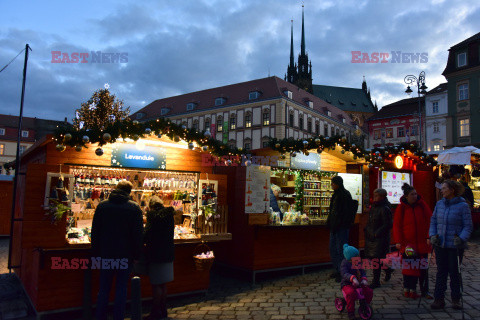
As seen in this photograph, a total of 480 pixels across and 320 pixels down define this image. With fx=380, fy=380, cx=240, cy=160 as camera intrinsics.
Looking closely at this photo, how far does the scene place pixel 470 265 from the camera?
830 centimetres

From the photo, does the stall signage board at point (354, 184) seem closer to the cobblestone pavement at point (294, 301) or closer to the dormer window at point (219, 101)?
the cobblestone pavement at point (294, 301)

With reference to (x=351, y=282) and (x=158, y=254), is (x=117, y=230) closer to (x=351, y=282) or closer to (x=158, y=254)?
(x=158, y=254)

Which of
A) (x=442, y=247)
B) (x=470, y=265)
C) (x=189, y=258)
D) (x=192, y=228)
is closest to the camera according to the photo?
(x=442, y=247)

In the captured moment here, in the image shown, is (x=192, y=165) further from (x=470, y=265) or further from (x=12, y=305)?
(x=470, y=265)

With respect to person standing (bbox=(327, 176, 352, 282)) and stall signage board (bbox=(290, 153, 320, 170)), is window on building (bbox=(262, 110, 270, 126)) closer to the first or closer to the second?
stall signage board (bbox=(290, 153, 320, 170))

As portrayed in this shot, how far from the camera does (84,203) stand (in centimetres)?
662

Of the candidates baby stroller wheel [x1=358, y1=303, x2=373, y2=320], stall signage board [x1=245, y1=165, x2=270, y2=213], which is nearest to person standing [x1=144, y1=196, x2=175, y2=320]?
baby stroller wheel [x1=358, y1=303, x2=373, y2=320]

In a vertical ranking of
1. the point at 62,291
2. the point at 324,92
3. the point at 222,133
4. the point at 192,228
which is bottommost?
the point at 62,291

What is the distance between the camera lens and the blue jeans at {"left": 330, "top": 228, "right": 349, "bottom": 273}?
23.3ft

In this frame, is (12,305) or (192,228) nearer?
(12,305)

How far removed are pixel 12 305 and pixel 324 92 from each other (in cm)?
7745

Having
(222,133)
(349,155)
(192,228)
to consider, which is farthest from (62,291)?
(222,133)

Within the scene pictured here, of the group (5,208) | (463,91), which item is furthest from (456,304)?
(463,91)

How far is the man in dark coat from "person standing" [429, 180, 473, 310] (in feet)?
13.1
